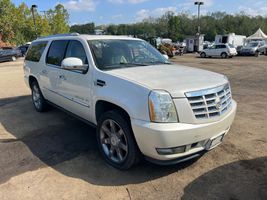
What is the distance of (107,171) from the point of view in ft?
13.2

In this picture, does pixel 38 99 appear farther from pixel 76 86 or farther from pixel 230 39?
pixel 230 39


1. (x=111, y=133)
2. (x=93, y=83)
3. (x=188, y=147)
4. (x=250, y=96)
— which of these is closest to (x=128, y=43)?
(x=93, y=83)

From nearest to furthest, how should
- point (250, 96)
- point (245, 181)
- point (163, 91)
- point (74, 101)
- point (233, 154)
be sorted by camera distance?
1. point (163, 91)
2. point (245, 181)
3. point (233, 154)
4. point (74, 101)
5. point (250, 96)

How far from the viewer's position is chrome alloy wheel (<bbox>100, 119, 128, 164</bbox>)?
13.0 ft

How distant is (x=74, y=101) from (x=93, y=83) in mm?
815

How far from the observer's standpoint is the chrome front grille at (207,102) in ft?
11.3

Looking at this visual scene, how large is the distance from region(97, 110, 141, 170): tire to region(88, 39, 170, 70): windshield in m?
0.84

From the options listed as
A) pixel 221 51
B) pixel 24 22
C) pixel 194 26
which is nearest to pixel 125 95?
pixel 221 51

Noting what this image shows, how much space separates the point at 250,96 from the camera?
8.80 m

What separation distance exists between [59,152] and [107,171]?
1.08 meters

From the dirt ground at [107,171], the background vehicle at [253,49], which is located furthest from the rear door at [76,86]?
the background vehicle at [253,49]

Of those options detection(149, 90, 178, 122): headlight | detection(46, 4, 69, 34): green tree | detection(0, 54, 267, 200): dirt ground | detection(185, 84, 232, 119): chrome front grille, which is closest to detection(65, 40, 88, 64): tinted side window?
detection(0, 54, 267, 200): dirt ground

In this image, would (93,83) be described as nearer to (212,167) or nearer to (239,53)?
(212,167)

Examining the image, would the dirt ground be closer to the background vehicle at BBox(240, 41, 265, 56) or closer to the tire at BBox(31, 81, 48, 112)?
the tire at BBox(31, 81, 48, 112)
